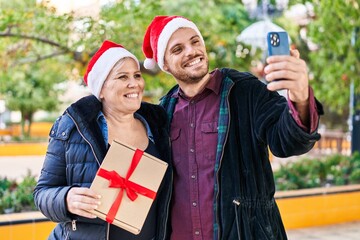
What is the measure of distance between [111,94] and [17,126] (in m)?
21.8

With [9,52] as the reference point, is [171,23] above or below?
below

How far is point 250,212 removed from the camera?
2.24 m

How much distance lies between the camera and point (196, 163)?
2359 mm

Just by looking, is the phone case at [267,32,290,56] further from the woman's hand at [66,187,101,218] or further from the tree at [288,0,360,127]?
the tree at [288,0,360,127]

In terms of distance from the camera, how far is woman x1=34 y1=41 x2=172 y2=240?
7.27ft

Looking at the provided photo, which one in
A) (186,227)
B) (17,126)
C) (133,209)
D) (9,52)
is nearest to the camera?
(133,209)

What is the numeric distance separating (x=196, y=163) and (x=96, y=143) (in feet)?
1.46

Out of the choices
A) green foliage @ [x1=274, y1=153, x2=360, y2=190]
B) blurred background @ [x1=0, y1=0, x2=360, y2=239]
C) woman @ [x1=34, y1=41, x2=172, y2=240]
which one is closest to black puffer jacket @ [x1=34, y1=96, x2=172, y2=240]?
woman @ [x1=34, y1=41, x2=172, y2=240]

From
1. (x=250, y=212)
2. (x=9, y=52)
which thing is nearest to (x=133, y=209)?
(x=250, y=212)

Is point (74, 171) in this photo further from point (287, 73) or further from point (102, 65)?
point (287, 73)

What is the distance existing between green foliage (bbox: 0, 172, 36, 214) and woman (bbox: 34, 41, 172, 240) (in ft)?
11.7

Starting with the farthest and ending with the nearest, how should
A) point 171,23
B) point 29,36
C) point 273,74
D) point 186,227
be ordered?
point 29,36
point 171,23
point 186,227
point 273,74

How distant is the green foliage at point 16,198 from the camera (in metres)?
5.71

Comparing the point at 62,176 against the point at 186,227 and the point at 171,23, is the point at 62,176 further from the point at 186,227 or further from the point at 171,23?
the point at 171,23
